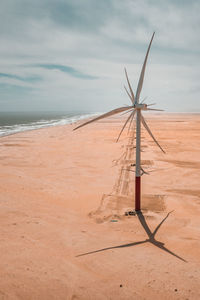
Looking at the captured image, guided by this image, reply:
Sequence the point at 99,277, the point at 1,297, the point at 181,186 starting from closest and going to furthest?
the point at 1,297, the point at 99,277, the point at 181,186

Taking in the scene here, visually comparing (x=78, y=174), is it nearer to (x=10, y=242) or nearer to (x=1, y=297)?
(x=10, y=242)

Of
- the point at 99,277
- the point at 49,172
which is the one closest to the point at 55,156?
the point at 49,172

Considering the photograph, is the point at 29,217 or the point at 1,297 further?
the point at 29,217

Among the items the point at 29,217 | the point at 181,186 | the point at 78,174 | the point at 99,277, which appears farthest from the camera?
the point at 78,174

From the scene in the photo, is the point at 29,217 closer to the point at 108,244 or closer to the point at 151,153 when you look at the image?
the point at 108,244

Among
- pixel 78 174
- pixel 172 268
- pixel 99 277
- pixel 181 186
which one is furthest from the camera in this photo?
pixel 78 174

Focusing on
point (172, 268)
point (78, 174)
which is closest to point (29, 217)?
point (172, 268)
